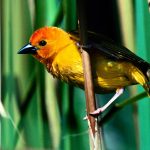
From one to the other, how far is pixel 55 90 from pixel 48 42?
188mm

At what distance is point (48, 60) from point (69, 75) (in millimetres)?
87

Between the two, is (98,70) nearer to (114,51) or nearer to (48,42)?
(114,51)

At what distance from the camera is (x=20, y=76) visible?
1927mm

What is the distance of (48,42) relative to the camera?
178cm

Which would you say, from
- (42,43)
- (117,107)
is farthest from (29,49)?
(117,107)

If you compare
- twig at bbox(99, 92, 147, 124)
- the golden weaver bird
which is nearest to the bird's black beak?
the golden weaver bird

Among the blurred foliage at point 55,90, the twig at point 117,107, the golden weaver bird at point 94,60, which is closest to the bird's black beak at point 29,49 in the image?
the golden weaver bird at point 94,60

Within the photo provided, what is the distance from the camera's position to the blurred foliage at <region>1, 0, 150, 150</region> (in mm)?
1809

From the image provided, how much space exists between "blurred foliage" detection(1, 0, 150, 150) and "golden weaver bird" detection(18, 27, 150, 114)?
0.20ft

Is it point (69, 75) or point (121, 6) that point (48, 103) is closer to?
point (69, 75)

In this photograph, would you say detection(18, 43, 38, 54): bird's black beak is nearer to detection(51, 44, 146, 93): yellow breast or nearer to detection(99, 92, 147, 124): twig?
detection(51, 44, 146, 93): yellow breast

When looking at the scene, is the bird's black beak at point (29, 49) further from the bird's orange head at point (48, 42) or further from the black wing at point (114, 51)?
the black wing at point (114, 51)

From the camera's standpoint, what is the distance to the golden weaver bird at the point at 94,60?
172 centimetres

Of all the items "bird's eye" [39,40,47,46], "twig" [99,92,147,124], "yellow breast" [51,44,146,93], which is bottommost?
"twig" [99,92,147,124]
